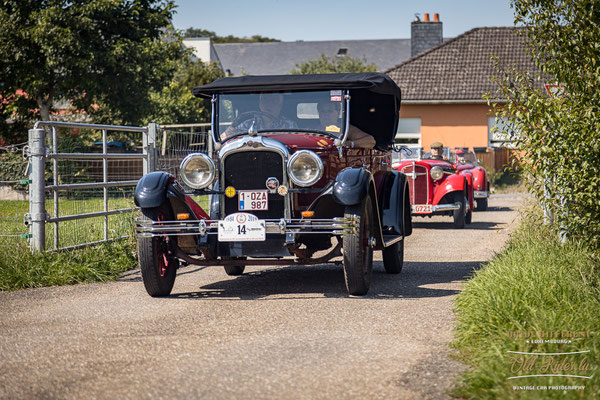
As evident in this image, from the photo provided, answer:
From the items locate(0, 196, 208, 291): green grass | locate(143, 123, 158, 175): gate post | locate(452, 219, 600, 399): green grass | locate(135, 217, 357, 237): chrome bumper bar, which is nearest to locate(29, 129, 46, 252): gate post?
locate(0, 196, 208, 291): green grass

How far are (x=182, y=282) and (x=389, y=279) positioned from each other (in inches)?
85.7

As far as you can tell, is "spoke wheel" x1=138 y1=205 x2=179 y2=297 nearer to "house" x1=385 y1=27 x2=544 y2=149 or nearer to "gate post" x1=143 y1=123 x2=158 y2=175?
"gate post" x1=143 y1=123 x2=158 y2=175

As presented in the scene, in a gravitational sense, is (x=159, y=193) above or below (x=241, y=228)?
above

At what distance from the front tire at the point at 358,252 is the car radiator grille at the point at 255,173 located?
75 centimetres

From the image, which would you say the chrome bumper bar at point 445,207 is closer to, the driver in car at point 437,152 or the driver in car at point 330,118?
the driver in car at point 437,152

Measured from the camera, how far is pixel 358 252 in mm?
7059

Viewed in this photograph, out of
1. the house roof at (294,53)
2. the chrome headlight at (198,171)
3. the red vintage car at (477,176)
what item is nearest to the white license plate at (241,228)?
the chrome headlight at (198,171)

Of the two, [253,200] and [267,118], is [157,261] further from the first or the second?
[267,118]

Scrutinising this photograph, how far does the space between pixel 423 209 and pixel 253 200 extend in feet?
24.9

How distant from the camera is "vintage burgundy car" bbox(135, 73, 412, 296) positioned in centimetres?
714

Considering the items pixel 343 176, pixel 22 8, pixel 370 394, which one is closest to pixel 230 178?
pixel 343 176

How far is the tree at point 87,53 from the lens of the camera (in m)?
24.6

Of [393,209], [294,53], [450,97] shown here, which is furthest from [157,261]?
[294,53]

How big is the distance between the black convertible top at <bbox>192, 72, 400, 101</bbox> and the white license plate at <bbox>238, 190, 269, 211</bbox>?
134cm
